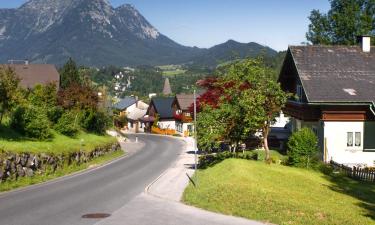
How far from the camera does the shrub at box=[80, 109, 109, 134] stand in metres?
55.3

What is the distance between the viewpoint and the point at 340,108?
37.8 m

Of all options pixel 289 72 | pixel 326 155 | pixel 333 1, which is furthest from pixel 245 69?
pixel 333 1

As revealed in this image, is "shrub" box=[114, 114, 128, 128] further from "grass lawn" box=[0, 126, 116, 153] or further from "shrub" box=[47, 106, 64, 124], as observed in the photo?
"grass lawn" box=[0, 126, 116, 153]

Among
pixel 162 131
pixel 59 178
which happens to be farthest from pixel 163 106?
pixel 59 178

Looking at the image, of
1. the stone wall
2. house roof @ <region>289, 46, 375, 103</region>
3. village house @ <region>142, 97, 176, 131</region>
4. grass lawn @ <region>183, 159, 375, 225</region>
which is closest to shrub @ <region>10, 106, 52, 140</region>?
the stone wall

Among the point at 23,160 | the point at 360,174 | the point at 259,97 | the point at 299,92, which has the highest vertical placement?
the point at 299,92

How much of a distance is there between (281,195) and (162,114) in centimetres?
7861

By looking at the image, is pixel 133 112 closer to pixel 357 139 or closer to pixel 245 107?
pixel 357 139

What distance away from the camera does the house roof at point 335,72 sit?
37375 mm

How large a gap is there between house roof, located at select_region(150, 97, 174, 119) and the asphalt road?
59.4 m

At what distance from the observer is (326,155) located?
123ft

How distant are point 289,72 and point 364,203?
2520cm

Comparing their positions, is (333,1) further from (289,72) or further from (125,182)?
(125,182)

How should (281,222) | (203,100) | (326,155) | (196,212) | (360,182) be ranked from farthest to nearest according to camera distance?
(203,100) → (326,155) → (360,182) → (196,212) → (281,222)
